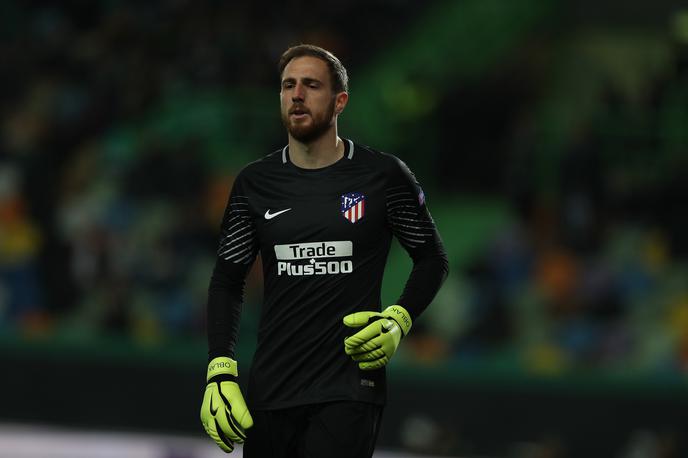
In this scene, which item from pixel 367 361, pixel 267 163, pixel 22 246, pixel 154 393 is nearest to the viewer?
pixel 367 361

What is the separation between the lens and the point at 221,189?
426 inches

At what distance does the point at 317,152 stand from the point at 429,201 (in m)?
7.01

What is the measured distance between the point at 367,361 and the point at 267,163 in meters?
0.72

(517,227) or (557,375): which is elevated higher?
(517,227)

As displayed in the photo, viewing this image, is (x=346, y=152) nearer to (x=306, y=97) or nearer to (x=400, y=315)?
(x=306, y=97)

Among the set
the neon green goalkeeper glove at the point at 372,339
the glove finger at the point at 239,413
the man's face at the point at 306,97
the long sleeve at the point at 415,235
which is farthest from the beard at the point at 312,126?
the glove finger at the point at 239,413

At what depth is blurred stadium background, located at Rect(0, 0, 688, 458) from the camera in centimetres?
956

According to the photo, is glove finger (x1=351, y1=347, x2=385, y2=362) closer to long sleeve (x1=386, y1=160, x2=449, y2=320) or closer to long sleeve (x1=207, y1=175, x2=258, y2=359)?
long sleeve (x1=386, y1=160, x2=449, y2=320)

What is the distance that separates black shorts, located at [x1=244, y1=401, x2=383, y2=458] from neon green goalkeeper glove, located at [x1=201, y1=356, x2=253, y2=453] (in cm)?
6

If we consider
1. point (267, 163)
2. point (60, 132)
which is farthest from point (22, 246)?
point (267, 163)

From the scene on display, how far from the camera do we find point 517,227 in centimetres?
1004

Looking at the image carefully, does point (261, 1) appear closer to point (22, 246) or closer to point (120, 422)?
point (22, 246)

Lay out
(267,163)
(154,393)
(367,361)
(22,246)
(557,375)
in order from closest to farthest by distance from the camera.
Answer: (367,361) → (267,163) → (557,375) → (154,393) → (22,246)

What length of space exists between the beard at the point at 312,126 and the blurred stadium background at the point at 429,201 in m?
4.96
